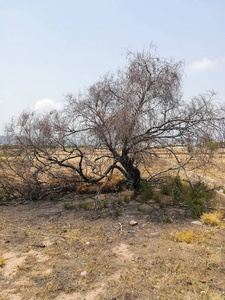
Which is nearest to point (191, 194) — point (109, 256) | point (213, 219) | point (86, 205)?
point (213, 219)

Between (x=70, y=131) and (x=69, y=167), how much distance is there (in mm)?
1261

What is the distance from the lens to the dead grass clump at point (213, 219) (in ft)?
21.3

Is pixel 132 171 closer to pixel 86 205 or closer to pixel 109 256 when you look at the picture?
pixel 86 205

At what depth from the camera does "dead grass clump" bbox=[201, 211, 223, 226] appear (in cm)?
650

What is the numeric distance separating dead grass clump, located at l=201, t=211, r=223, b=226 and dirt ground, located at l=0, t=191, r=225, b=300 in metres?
0.21

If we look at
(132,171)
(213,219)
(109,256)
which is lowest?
(109,256)

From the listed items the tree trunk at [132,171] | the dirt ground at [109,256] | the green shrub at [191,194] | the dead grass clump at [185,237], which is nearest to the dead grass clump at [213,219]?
the dirt ground at [109,256]

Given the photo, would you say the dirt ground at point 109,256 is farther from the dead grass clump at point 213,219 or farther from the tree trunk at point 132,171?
the tree trunk at point 132,171

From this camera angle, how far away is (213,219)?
6523mm

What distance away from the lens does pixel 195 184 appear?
368 inches

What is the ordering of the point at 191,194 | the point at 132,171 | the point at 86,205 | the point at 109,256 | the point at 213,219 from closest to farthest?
the point at 109,256 → the point at 213,219 → the point at 86,205 → the point at 191,194 → the point at 132,171

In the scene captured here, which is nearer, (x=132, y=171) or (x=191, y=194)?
(x=191, y=194)

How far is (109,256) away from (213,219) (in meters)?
2.90

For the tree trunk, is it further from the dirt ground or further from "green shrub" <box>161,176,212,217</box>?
the dirt ground
